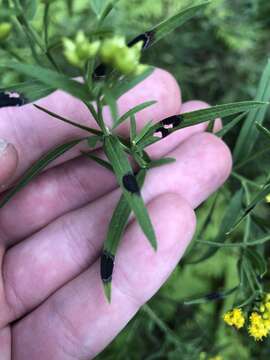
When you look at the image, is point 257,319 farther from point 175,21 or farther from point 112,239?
point 175,21

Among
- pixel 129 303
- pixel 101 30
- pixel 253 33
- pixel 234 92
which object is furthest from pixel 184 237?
pixel 253 33

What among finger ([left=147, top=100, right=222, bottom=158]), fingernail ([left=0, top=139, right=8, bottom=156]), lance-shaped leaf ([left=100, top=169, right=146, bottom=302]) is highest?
fingernail ([left=0, top=139, right=8, bottom=156])

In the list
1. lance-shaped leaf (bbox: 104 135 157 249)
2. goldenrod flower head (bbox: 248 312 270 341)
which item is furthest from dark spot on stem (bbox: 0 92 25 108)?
goldenrod flower head (bbox: 248 312 270 341)

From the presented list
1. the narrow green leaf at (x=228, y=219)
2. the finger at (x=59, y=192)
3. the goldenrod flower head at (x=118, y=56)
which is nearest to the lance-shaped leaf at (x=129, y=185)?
the goldenrod flower head at (x=118, y=56)

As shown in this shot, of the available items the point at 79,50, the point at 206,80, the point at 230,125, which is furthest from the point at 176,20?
the point at 206,80

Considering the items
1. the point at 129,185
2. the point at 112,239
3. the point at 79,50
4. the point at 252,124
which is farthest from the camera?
the point at 252,124

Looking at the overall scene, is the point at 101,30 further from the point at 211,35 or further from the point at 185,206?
the point at 211,35

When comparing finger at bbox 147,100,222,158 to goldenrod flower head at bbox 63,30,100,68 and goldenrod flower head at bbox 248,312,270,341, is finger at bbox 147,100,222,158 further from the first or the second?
goldenrod flower head at bbox 63,30,100,68
